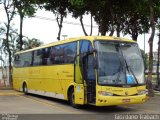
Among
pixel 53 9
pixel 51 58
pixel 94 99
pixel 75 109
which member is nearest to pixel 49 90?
pixel 51 58

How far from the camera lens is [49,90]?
73.7ft

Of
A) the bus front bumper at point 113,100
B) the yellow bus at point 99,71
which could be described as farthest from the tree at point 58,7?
the bus front bumper at point 113,100

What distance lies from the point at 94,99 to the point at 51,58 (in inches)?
224

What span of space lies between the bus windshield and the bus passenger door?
1.43 meters

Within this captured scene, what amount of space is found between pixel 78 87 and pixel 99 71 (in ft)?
5.75

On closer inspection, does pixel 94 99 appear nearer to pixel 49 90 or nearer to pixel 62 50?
pixel 62 50

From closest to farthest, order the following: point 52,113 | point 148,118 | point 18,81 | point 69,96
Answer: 1. point 148,118
2. point 52,113
3. point 69,96
4. point 18,81

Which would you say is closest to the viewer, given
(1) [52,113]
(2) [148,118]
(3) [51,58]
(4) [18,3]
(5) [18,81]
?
(2) [148,118]

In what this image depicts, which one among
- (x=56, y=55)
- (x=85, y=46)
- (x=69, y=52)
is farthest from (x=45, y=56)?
(x=85, y=46)

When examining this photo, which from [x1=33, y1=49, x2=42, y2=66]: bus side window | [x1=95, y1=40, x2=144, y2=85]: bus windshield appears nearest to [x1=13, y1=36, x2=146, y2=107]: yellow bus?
[x1=95, y1=40, x2=144, y2=85]: bus windshield

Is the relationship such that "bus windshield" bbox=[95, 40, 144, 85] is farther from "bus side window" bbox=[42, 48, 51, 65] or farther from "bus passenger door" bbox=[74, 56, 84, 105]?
"bus side window" bbox=[42, 48, 51, 65]

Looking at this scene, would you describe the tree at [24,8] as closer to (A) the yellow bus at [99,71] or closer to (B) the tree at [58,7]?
(B) the tree at [58,7]

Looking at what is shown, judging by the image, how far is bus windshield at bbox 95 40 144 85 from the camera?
17.0 m

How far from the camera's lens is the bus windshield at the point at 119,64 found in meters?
17.0
